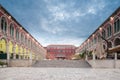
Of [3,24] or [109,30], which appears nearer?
[3,24]

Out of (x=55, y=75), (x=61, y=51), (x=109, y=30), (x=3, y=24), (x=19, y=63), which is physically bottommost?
(x=19, y=63)

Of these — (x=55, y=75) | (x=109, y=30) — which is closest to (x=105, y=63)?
(x=109, y=30)

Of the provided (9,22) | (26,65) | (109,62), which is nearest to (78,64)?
(109,62)

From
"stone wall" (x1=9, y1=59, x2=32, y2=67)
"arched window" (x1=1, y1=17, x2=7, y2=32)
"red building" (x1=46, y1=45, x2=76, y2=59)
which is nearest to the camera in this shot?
"stone wall" (x1=9, y1=59, x2=32, y2=67)

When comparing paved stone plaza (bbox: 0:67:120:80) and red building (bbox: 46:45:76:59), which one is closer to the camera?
paved stone plaza (bbox: 0:67:120:80)

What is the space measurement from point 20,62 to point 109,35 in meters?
17.7

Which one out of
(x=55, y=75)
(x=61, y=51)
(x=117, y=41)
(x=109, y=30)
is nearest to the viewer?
(x=55, y=75)

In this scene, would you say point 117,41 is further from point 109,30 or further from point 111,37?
point 109,30

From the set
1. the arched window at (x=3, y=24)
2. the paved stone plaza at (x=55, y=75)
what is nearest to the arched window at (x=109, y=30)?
the arched window at (x=3, y=24)

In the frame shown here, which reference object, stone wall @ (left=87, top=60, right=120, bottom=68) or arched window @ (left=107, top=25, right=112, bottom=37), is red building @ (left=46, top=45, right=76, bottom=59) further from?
stone wall @ (left=87, top=60, right=120, bottom=68)

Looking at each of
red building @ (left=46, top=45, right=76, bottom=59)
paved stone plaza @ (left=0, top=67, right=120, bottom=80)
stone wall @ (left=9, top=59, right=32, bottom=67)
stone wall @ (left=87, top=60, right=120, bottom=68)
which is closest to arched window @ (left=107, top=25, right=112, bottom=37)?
stone wall @ (left=87, top=60, right=120, bottom=68)

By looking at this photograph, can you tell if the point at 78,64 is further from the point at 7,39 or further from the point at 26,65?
the point at 7,39

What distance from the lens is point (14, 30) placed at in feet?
132

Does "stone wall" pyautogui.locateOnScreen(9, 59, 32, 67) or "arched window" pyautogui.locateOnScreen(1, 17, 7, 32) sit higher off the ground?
"arched window" pyautogui.locateOnScreen(1, 17, 7, 32)
